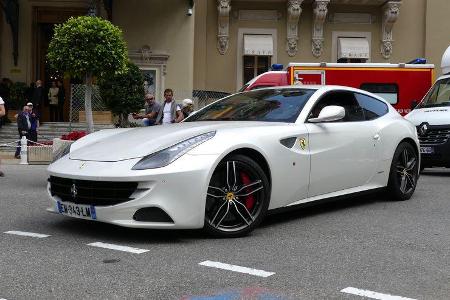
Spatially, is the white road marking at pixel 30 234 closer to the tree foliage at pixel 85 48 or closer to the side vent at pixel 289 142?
the side vent at pixel 289 142

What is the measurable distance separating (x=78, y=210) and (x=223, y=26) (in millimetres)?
18806

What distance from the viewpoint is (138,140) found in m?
5.35

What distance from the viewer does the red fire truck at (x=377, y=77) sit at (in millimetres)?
14109

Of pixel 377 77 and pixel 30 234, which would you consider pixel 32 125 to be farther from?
pixel 30 234

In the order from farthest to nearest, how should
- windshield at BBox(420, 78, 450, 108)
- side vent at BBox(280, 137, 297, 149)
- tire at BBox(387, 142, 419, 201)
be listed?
1. windshield at BBox(420, 78, 450, 108)
2. tire at BBox(387, 142, 419, 201)
3. side vent at BBox(280, 137, 297, 149)

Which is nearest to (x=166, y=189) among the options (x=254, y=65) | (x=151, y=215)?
(x=151, y=215)

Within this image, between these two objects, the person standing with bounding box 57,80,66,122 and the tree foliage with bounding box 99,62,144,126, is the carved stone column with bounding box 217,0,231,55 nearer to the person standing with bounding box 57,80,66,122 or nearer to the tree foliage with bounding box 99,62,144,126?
the tree foliage with bounding box 99,62,144,126

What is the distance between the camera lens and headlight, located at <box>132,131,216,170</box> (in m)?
4.87

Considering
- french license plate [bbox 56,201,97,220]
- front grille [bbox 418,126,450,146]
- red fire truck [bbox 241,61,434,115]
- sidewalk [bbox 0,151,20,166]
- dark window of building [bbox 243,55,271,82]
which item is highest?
dark window of building [bbox 243,55,271,82]

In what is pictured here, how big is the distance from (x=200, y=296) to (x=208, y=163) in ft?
4.89

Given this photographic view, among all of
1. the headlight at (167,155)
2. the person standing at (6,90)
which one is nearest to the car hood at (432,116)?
the headlight at (167,155)

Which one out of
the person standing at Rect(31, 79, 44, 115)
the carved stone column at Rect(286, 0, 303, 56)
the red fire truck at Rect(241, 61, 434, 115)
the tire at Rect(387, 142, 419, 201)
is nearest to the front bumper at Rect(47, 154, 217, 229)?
the tire at Rect(387, 142, 419, 201)

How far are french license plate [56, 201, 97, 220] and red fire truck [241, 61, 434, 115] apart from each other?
9220mm

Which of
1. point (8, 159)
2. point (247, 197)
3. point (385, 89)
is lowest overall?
point (8, 159)
